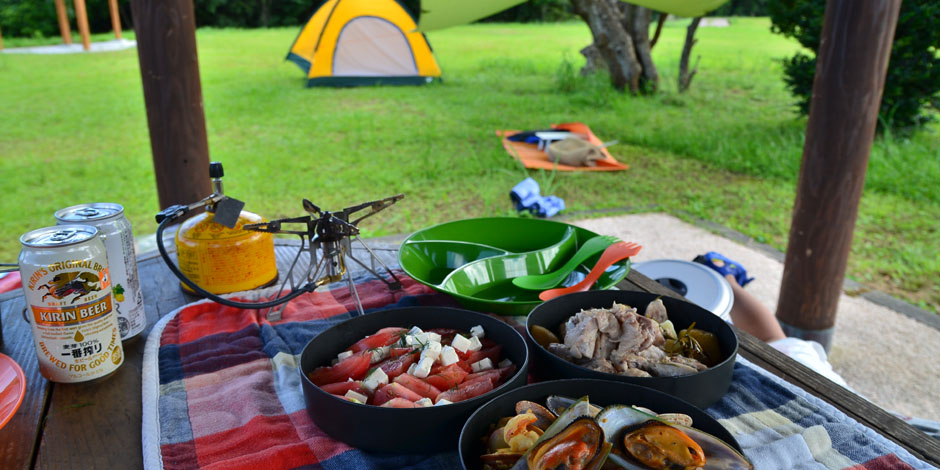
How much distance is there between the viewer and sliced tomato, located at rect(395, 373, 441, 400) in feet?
3.06

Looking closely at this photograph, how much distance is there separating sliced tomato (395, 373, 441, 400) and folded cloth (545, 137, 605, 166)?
4736 mm

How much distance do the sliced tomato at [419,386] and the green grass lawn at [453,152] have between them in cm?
313

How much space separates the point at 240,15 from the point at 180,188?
871 inches

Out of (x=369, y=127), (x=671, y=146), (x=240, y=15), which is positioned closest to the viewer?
(x=671, y=146)

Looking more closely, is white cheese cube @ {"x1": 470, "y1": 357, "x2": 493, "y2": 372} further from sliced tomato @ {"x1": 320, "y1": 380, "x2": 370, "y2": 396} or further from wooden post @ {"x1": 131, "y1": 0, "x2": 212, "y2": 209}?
wooden post @ {"x1": 131, "y1": 0, "x2": 212, "y2": 209}

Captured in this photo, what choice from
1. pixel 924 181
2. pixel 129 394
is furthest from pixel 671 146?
pixel 129 394

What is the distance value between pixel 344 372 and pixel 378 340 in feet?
0.31

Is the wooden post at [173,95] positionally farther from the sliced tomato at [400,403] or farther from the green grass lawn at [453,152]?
the green grass lawn at [453,152]

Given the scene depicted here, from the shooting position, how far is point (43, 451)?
91cm

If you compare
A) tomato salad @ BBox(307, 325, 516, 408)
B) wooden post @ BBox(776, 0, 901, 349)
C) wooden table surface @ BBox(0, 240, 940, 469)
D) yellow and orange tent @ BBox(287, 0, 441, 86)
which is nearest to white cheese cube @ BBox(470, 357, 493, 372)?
tomato salad @ BBox(307, 325, 516, 408)

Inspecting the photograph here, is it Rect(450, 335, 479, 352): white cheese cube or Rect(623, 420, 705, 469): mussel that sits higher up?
Rect(623, 420, 705, 469): mussel

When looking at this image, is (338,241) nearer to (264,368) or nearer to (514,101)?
(264,368)


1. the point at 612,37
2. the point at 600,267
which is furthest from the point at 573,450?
the point at 612,37

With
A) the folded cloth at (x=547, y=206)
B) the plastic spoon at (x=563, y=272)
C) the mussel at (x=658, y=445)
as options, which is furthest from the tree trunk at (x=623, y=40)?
the mussel at (x=658, y=445)
